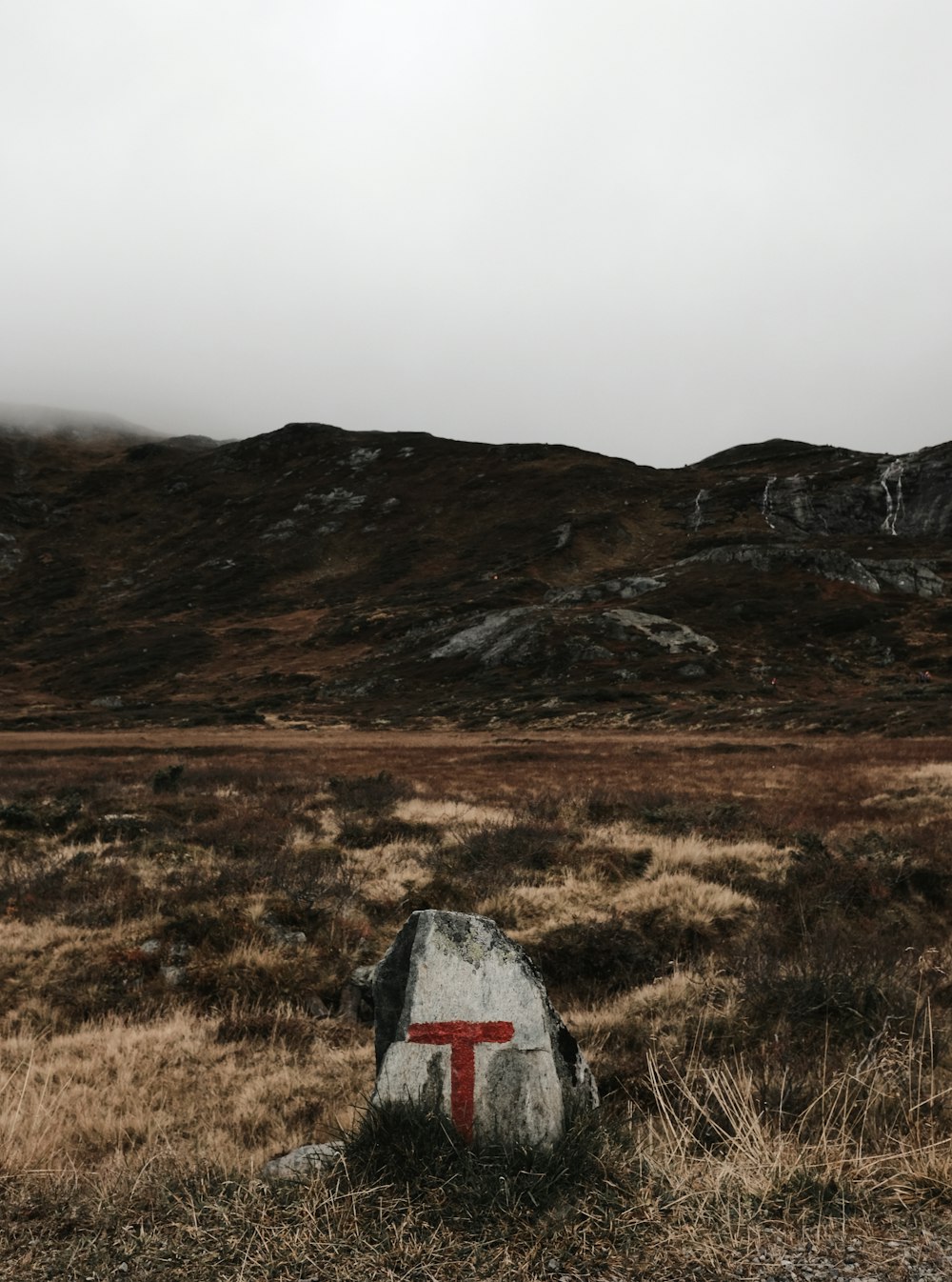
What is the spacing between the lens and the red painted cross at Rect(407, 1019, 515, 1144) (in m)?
3.68

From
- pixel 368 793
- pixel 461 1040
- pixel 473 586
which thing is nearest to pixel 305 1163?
pixel 461 1040

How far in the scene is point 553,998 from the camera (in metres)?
7.35

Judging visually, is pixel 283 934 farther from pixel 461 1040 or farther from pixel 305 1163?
pixel 461 1040

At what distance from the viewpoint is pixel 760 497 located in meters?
109

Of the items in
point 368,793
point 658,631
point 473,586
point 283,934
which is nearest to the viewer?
point 283,934

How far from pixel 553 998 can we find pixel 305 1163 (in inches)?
154

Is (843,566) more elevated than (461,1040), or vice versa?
(843,566)

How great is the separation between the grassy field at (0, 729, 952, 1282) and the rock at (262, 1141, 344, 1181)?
110mm

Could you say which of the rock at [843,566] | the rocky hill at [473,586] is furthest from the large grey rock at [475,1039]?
the rock at [843,566]

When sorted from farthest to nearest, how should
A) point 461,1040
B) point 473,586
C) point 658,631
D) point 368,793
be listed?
1. point 473,586
2. point 658,631
3. point 368,793
4. point 461,1040

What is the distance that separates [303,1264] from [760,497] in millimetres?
115275

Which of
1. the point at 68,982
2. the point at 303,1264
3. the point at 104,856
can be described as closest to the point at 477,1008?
the point at 303,1264

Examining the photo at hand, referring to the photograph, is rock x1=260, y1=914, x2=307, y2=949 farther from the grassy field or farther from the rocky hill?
the rocky hill

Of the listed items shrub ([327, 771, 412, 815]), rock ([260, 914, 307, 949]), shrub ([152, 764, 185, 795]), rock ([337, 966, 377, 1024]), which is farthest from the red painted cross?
shrub ([152, 764, 185, 795])
